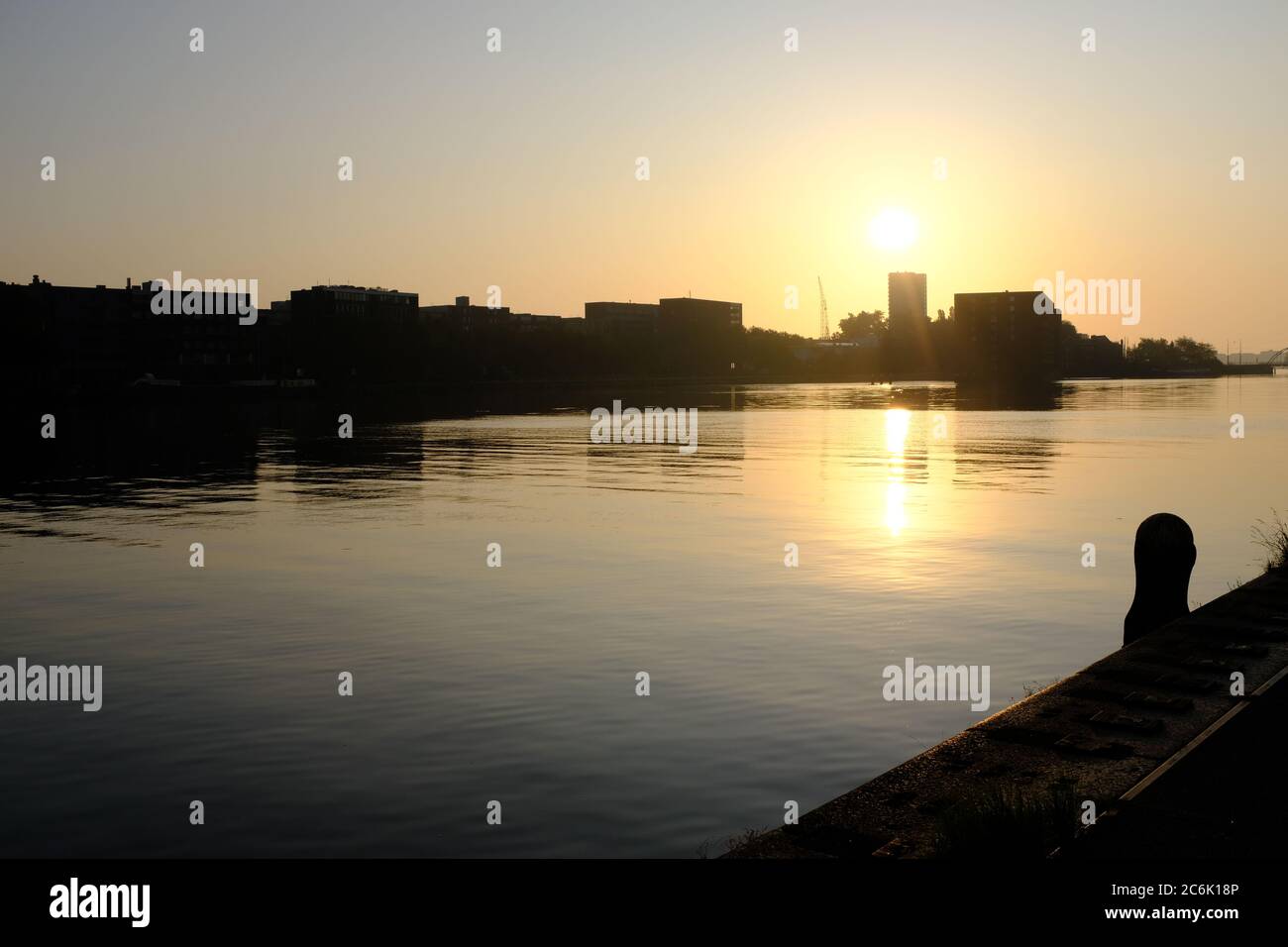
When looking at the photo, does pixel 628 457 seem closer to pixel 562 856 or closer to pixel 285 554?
pixel 285 554

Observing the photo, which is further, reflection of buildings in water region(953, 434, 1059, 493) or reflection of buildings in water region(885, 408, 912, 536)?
reflection of buildings in water region(953, 434, 1059, 493)

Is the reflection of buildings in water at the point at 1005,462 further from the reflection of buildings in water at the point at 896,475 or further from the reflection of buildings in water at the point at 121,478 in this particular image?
the reflection of buildings in water at the point at 121,478

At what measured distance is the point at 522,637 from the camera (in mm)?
19562

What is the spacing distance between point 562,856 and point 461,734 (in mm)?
3901

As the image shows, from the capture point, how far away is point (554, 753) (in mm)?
13594

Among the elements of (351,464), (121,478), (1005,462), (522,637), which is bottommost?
(522,637)

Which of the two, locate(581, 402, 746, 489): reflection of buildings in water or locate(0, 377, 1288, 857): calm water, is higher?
locate(581, 402, 746, 489): reflection of buildings in water

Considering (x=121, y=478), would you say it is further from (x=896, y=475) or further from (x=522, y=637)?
(x=522, y=637)

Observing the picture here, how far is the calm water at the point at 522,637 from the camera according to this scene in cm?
1207

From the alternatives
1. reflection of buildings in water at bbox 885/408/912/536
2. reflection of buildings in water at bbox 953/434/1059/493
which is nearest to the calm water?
A: reflection of buildings in water at bbox 885/408/912/536

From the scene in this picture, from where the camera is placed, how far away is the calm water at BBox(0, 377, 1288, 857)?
12070 mm

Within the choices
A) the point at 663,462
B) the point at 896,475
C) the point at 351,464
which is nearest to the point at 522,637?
the point at 896,475

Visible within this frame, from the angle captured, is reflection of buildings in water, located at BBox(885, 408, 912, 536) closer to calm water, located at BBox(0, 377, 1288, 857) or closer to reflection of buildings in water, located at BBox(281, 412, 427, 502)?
calm water, located at BBox(0, 377, 1288, 857)
